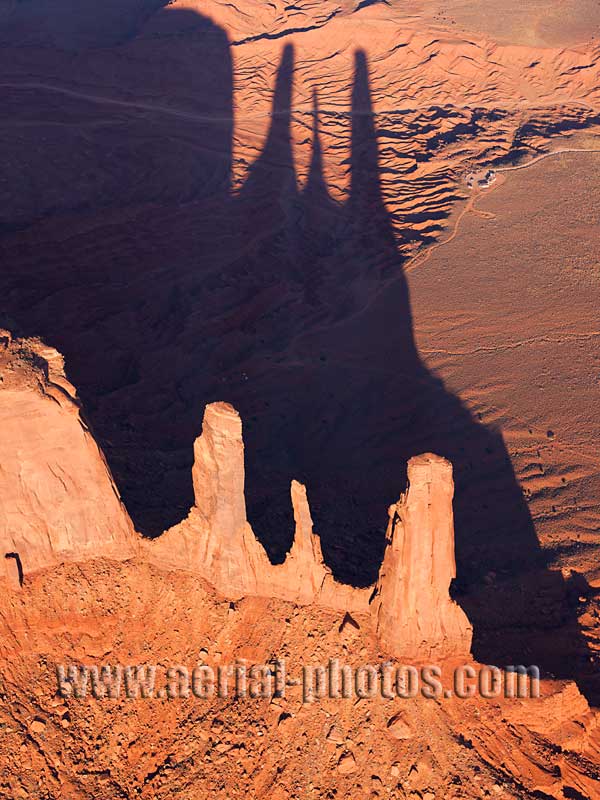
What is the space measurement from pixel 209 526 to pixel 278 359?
1628 centimetres

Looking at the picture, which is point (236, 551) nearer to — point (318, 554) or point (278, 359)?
point (318, 554)

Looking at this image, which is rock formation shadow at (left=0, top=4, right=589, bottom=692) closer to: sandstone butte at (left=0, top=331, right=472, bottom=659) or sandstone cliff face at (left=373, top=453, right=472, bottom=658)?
sandstone butte at (left=0, top=331, right=472, bottom=659)

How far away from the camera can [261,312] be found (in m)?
33.2

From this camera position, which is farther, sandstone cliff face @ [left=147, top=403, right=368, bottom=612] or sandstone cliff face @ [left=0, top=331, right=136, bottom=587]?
sandstone cliff face @ [left=147, top=403, right=368, bottom=612]

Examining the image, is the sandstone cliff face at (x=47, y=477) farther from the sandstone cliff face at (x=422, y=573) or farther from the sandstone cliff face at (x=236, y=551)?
the sandstone cliff face at (x=422, y=573)

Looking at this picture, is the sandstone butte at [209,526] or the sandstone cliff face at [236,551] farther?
the sandstone cliff face at [236,551]

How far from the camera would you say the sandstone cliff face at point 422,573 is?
12898mm

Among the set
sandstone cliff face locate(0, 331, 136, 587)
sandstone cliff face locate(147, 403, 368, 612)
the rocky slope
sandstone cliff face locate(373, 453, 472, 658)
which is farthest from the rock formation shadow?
sandstone cliff face locate(373, 453, 472, 658)

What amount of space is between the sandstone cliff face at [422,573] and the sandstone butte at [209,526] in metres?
0.02

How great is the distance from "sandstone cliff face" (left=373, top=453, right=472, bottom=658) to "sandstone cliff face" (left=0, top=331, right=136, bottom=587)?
15.9ft

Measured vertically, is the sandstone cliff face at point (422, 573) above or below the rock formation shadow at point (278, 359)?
above

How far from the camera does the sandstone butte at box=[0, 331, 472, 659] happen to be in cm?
1298

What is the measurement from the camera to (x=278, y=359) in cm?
3036

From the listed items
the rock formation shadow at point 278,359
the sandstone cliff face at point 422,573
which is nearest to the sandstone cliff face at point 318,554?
the sandstone cliff face at point 422,573
